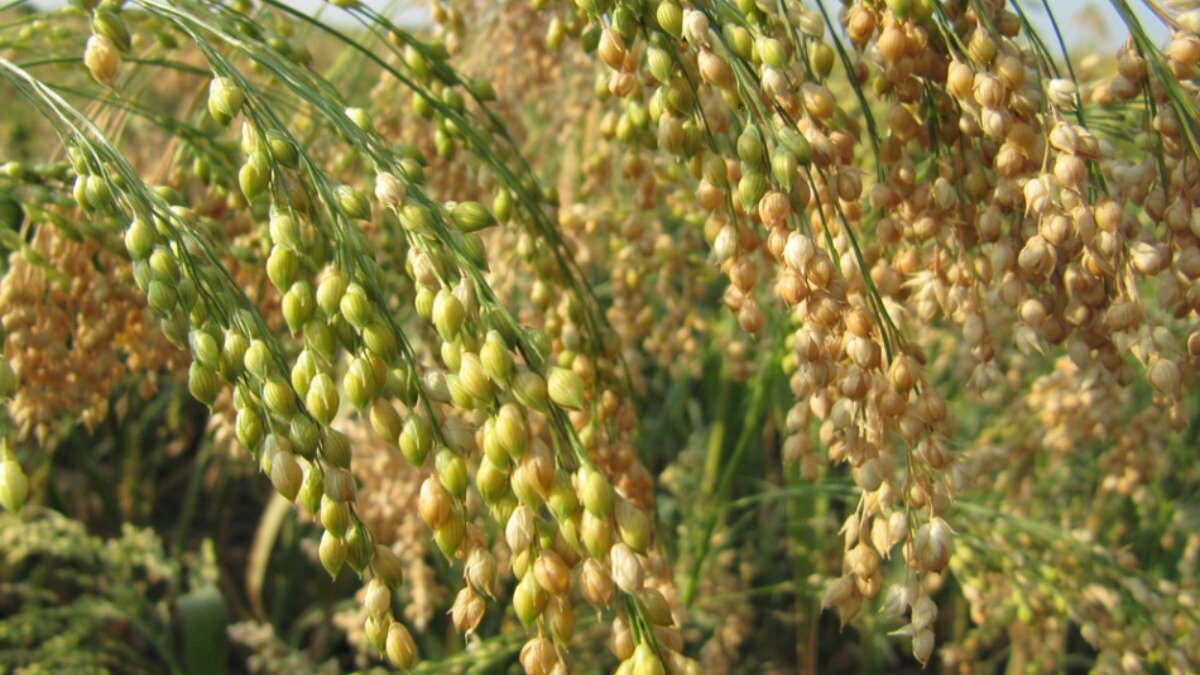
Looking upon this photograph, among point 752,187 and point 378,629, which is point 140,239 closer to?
point 378,629

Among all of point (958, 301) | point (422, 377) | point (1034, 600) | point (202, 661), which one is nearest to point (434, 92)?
point (422, 377)

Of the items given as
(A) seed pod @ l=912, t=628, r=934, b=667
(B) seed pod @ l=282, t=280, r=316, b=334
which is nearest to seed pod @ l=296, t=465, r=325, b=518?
(B) seed pod @ l=282, t=280, r=316, b=334

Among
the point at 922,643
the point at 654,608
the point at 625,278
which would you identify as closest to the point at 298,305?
the point at 654,608

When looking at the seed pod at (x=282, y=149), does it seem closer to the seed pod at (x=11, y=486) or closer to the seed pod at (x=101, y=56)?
the seed pod at (x=101, y=56)

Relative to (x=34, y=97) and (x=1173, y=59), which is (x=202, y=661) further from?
(x=1173, y=59)

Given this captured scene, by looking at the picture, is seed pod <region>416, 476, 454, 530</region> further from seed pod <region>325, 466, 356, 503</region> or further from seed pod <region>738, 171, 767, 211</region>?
seed pod <region>738, 171, 767, 211</region>

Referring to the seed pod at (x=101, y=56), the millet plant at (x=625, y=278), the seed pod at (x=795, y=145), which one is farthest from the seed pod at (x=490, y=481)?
the seed pod at (x=101, y=56)
